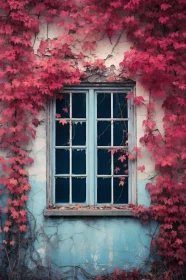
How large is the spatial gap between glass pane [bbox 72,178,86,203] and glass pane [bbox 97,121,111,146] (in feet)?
1.97

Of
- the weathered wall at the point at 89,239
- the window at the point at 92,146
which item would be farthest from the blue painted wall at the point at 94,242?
the window at the point at 92,146

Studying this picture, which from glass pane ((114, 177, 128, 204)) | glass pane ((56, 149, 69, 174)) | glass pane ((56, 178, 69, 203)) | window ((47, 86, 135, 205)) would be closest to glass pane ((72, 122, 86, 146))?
window ((47, 86, 135, 205))

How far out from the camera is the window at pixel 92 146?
6.64 m

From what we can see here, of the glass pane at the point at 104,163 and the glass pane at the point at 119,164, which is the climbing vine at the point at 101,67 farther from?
the glass pane at the point at 104,163

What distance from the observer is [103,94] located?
672 cm

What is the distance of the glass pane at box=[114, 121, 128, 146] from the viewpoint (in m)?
6.68

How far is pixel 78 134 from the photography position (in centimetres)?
669

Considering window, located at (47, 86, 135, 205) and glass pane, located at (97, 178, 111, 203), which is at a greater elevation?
window, located at (47, 86, 135, 205)

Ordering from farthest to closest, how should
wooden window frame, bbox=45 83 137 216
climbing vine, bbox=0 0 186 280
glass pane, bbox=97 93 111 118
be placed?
glass pane, bbox=97 93 111 118, wooden window frame, bbox=45 83 137 216, climbing vine, bbox=0 0 186 280

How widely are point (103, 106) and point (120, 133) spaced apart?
18.0 inches

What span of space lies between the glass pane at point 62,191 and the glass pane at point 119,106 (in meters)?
1.20

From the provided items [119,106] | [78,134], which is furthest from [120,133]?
[78,134]

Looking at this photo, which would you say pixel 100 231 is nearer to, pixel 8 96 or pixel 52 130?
pixel 52 130

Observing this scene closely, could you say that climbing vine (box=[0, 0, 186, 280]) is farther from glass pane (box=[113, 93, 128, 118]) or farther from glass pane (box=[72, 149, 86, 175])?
glass pane (box=[72, 149, 86, 175])
